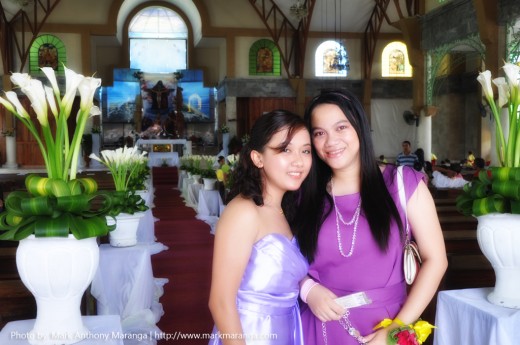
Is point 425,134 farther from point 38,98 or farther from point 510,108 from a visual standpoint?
point 38,98

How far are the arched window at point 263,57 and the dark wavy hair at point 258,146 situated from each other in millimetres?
20582

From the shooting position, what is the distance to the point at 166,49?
2511 centimetres

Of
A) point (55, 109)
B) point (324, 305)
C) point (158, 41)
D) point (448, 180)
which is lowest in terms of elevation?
point (448, 180)

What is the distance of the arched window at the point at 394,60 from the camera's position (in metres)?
22.8

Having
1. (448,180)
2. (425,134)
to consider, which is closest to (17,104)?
(448,180)

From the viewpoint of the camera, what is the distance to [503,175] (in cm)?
233

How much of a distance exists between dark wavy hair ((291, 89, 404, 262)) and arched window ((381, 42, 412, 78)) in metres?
21.5

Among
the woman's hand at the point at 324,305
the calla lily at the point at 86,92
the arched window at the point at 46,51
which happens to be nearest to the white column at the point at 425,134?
the arched window at the point at 46,51

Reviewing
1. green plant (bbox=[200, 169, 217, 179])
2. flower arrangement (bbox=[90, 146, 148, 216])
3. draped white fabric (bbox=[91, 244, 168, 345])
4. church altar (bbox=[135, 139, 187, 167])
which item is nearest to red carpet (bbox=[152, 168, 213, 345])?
draped white fabric (bbox=[91, 244, 168, 345])

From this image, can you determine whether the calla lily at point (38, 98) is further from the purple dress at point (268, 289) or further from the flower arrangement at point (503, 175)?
the flower arrangement at point (503, 175)

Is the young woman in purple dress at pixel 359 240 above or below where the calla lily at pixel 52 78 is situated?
below

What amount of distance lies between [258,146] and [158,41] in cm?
2394

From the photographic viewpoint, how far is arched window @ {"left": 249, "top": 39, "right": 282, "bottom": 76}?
2231cm

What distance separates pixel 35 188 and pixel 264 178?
2.58ft
